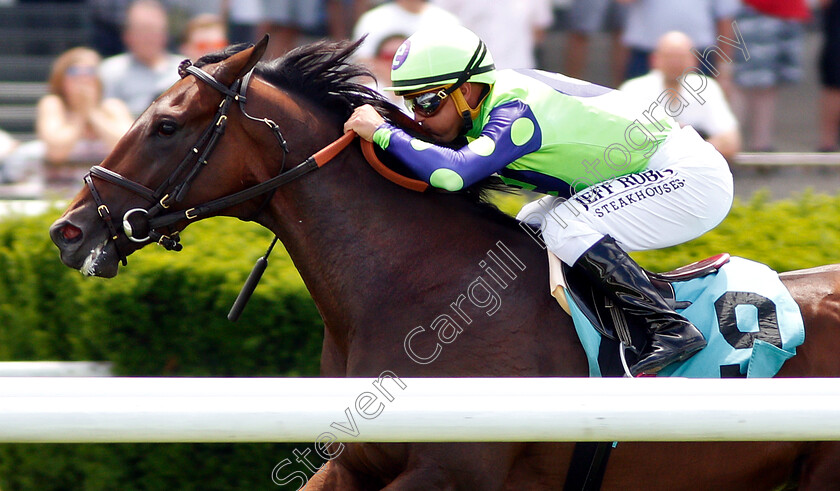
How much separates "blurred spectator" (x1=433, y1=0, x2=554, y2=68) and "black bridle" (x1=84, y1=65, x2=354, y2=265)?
357 cm

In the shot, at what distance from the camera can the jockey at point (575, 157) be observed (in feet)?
8.85

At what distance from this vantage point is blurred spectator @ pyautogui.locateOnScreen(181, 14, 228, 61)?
20.1 feet

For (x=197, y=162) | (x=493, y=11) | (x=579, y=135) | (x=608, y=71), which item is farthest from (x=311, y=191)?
(x=608, y=71)

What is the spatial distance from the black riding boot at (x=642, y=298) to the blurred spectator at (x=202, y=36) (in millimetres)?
3971

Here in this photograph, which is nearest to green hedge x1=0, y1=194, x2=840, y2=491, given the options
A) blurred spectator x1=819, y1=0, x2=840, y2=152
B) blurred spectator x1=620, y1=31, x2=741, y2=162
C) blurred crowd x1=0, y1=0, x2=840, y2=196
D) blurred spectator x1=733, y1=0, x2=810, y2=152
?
blurred spectator x1=620, y1=31, x2=741, y2=162

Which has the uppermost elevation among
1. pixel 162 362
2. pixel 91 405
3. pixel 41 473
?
pixel 91 405

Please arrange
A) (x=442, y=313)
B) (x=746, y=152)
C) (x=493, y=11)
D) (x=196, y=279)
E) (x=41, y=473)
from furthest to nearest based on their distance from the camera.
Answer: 1. (x=746, y=152)
2. (x=493, y=11)
3. (x=41, y=473)
4. (x=196, y=279)
5. (x=442, y=313)

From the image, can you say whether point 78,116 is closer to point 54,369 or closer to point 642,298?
point 54,369

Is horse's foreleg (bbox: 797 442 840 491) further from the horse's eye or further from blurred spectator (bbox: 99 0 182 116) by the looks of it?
blurred spectator (bbox: 99 0 182 116)

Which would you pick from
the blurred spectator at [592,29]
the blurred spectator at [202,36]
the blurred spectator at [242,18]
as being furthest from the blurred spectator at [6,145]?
the blurred spectator at [592,29]

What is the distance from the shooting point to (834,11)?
707 cm

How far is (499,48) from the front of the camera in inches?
247

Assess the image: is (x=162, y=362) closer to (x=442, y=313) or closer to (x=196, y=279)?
(x=196, y=279)

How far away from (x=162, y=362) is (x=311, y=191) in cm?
121
